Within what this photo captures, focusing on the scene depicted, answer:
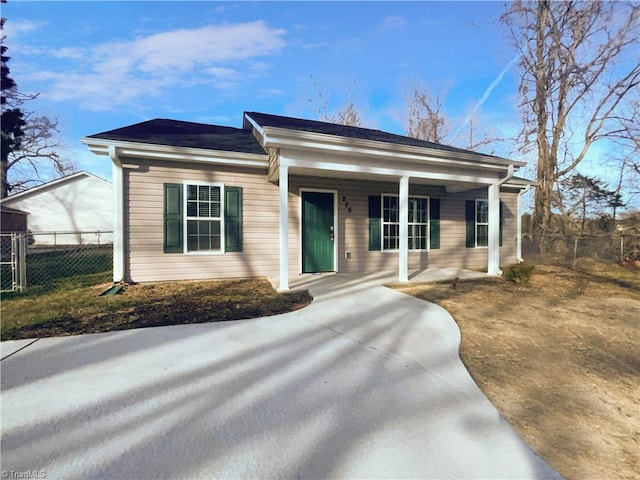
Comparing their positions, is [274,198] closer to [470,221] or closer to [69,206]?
[470,221]

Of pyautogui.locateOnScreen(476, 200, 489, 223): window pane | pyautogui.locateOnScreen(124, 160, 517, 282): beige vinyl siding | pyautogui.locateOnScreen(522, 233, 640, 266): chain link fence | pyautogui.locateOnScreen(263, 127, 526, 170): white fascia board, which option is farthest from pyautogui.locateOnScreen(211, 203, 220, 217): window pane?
pyautogui.locateOnScreen(522, 233, 640, 266): chain link fence

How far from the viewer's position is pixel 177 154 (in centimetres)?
623

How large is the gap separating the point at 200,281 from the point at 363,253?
3902mm

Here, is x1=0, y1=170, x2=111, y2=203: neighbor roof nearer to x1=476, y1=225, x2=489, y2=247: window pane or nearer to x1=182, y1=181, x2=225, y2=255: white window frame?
x1=182, y1=181, x2=225, y2=255: white window frame

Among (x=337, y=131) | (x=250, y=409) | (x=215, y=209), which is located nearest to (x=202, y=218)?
(x=215, y=209)

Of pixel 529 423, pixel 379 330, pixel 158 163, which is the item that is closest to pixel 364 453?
pixel 529 423

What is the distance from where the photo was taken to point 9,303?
15.8 feet

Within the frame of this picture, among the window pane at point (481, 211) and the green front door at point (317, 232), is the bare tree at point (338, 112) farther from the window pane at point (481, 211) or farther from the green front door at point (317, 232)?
the green front door at point (317, 232)

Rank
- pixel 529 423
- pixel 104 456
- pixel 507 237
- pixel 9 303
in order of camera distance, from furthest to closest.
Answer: pixel 507 237 < pixel 9 303 < pixel 529 423 < pixel 104 456

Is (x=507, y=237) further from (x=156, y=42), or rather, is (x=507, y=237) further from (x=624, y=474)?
(x=156, y=42)

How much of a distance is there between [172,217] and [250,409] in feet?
17.3

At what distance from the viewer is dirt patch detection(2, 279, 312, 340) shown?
3.76 m

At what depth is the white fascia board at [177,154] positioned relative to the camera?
5.75 m

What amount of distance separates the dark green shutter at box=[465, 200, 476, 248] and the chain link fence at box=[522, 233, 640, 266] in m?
4.18
